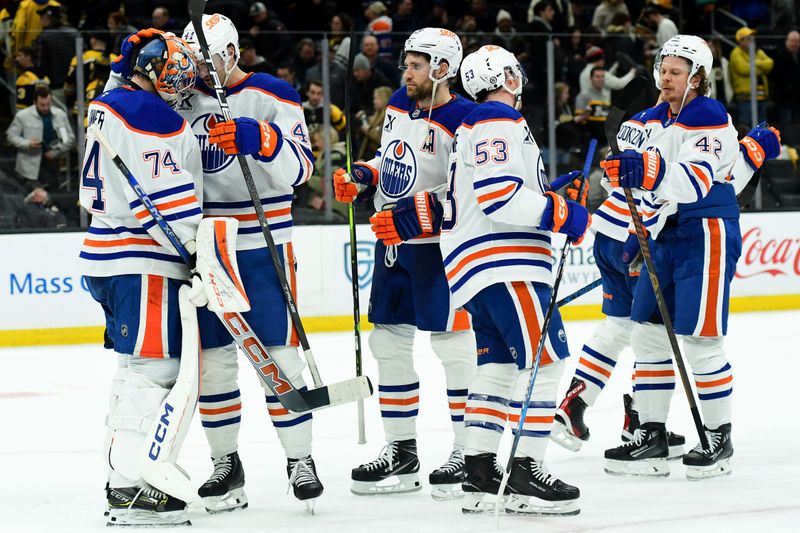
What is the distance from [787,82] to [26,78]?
5419 millimetres

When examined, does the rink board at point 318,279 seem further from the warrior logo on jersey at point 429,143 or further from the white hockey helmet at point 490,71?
the white hockey helmet at point 490,71

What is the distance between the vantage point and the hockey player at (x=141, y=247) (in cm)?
334

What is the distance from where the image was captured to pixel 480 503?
136 inches

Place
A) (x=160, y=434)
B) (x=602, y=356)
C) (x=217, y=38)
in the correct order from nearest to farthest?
(x=160, y=434) < (x=217, y=38) < (x=602, y=356)

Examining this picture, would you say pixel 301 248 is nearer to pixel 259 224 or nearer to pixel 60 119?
pixel 60 119

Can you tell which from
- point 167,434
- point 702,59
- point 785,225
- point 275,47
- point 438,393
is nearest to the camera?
point 167,434

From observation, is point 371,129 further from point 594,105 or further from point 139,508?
point 139,508

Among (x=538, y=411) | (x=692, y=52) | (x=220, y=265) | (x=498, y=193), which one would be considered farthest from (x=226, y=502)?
(x=692, y=52)

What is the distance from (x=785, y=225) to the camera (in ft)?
28.7

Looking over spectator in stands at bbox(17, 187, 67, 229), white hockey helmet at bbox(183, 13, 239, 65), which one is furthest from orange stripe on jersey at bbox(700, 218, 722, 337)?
spectator in stands at bbox(17, 187, 67, 229)

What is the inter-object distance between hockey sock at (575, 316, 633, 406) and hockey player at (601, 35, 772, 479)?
0.26m

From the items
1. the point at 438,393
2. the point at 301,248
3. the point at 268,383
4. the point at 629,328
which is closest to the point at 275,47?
the point at 301,248

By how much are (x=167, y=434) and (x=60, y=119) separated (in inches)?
186

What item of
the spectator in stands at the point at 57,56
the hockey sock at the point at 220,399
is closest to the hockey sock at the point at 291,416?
the hockey sock at the point at 220,399
